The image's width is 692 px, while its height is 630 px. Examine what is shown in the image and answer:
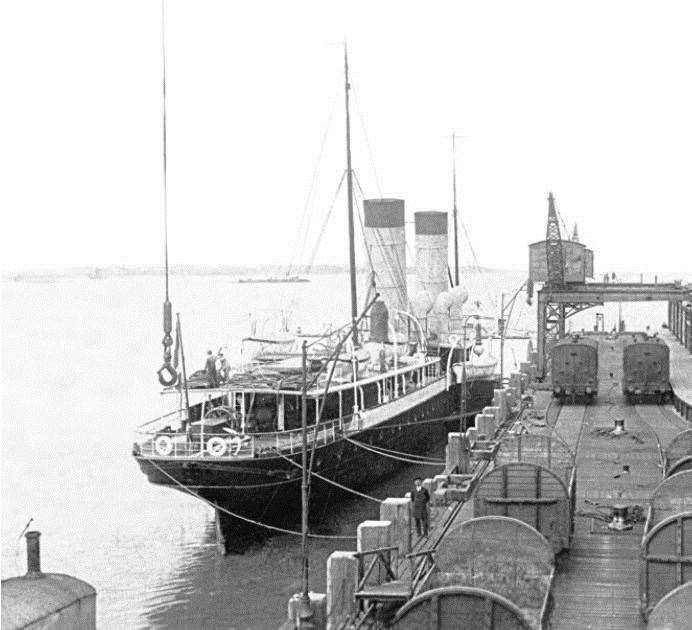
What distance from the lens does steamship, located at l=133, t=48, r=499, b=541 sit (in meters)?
33.4

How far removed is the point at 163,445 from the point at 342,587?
56.8 ft

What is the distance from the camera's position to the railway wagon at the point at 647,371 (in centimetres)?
4453

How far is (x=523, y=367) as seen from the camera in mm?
54781

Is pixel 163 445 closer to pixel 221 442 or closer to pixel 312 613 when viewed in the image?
pixel 221 442

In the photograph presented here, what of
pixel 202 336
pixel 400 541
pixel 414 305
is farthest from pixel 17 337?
pixel 400 541

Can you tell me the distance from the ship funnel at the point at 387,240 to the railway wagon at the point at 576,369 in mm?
15027

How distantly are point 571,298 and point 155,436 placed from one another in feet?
104

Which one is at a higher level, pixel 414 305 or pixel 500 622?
→ pixel 414 305

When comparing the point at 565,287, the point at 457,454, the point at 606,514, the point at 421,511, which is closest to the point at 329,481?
the point at 457,454

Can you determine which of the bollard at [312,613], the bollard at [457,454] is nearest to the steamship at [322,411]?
the bollard at [457,454]

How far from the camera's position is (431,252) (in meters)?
64.9

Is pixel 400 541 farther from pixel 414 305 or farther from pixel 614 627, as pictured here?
pixel 414 305

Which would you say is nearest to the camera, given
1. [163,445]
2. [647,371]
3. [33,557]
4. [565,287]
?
[33,557]

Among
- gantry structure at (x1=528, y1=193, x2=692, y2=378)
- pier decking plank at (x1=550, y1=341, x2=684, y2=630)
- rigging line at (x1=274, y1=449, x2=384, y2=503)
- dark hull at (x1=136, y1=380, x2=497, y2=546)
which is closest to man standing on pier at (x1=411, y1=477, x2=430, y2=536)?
pier decking plank at (x1=550, y1=341, x2=684, y2=630)
